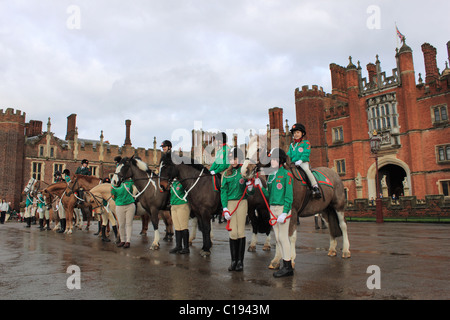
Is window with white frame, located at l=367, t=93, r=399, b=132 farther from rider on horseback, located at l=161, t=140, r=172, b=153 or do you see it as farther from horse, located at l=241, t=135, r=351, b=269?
rider on horseback, located at l=161, t=140, r=172, b=153

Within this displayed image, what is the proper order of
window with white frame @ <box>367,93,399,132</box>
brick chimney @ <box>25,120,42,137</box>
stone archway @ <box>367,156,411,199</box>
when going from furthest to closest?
brick chimney @ <box>25,120,42,137</box>
window with white frame @ <box>367,93,399,132</box>
stone archway @ <box>367,156,411,199</box>

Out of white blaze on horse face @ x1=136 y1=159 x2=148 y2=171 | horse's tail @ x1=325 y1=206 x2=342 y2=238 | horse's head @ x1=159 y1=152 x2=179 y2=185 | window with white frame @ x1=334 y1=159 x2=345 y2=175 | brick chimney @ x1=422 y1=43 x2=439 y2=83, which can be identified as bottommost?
horse's tail @ x1=325 y1=206 x2=342 y2=238

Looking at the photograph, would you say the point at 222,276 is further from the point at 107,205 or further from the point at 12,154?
the point at 12,154

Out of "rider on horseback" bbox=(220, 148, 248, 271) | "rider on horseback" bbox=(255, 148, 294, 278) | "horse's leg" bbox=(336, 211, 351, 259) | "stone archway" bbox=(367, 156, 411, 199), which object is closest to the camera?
"rider on horseback" bbox=(255, 148, 294, 278)

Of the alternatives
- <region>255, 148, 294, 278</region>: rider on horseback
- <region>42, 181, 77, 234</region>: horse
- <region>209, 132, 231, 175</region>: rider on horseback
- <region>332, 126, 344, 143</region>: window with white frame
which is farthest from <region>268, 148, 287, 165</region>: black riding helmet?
<region>332, 126, 344, 143</region>: window with white frame

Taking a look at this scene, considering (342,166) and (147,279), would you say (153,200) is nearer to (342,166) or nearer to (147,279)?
(147,279)

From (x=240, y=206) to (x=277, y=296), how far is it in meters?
2.28

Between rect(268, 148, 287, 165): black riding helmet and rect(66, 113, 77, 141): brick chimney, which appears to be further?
rect(66, 113, 77, 141): brick chimney

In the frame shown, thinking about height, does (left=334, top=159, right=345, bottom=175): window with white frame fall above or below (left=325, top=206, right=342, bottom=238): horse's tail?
above

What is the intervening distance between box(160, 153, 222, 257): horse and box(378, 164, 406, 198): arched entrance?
112ft

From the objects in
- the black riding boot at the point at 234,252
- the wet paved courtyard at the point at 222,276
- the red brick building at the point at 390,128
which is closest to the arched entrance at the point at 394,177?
the red brick building at the point at 390,128

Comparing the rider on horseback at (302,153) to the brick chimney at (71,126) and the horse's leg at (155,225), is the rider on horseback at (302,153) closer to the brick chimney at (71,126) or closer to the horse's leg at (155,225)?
the horse's leg at (155,225)

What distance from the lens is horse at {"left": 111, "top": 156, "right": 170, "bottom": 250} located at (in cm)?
916

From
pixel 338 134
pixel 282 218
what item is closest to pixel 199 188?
pixel 282 218
